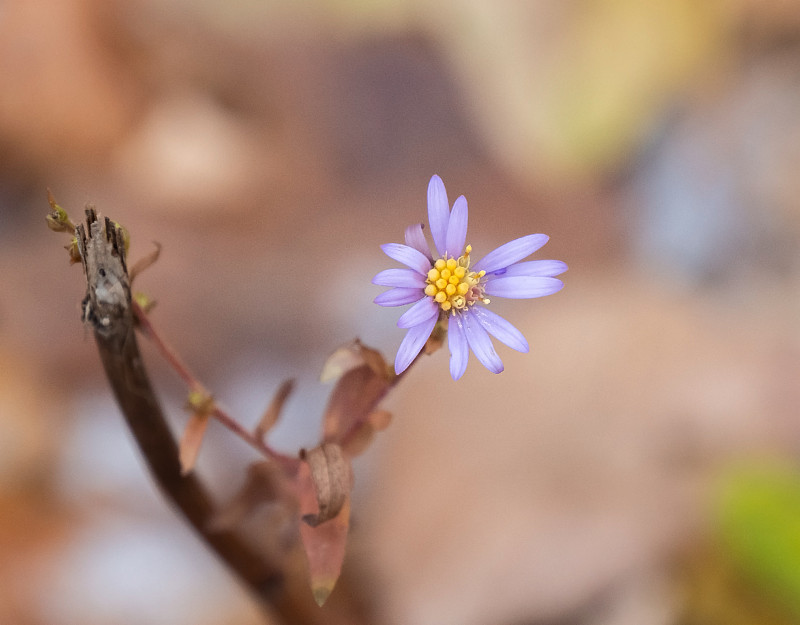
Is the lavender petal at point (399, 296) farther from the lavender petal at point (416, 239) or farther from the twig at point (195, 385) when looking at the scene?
the twig at point (195, 385)

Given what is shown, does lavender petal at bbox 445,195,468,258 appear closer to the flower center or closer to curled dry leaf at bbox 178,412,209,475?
the flower center

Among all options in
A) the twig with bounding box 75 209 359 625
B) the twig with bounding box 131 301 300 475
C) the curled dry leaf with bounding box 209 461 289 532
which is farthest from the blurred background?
the twig with bounding box 131 301 300 475

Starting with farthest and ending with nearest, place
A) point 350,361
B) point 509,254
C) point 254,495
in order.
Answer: point 254,495 < point 350,361 < point 509,254

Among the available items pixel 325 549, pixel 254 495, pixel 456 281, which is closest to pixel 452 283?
pixel 456 281

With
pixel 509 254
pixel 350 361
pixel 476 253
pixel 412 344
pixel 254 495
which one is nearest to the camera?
pixel 412 344

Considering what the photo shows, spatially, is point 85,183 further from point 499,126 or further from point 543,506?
point 543,506

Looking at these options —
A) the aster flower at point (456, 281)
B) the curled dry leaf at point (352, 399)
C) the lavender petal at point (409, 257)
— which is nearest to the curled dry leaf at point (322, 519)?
the curled dry leaf at point (352, 399)

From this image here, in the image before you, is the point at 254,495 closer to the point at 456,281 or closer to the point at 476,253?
the point at 456,281
